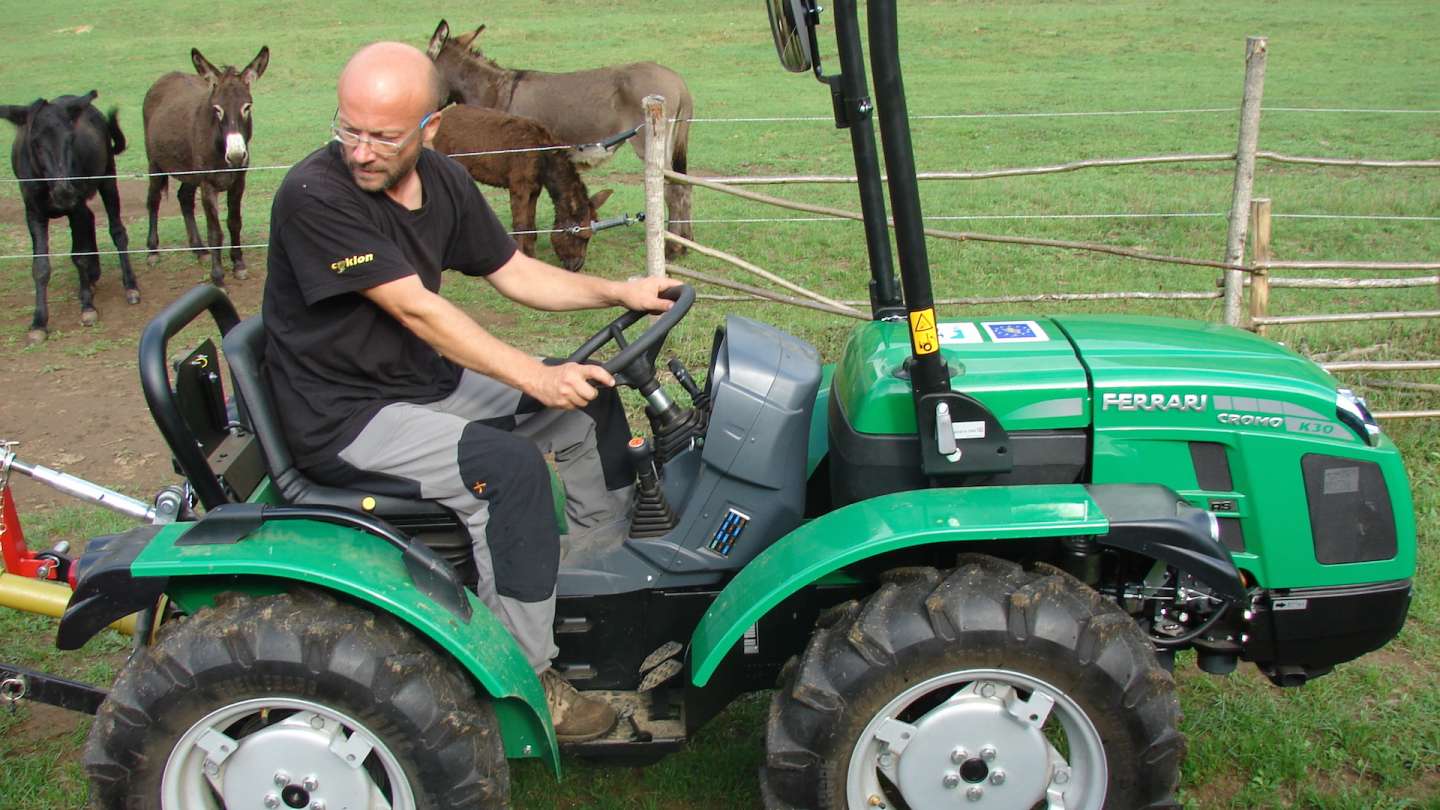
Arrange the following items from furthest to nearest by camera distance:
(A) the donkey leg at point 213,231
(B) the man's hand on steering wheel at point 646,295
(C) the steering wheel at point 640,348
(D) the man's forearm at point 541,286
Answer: (A) the donkey leg at point 213,231, (D) the man's forearm at point 541,286, (B) the man's hand on steering wheel at point 646,295, (C) the steering wheel at point 640,348

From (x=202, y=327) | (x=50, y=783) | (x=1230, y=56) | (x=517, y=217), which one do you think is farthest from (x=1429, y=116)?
(x=50, y=783)

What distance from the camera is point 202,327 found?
28.6 feet

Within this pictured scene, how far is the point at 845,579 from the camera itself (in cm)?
320

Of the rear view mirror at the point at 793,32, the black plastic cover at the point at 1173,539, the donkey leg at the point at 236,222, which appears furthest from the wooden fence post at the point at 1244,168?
the donkey leg at the point at 236,222

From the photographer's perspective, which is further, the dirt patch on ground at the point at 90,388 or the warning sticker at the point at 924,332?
the dirt patch on ground at the point at 90,388

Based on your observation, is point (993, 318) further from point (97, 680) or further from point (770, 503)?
point (97, 680)

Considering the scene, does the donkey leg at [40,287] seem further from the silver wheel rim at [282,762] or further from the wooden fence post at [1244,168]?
the wooden fence post at [1244,168]

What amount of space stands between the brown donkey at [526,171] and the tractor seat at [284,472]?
24.6ft

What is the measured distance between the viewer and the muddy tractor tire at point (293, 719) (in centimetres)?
275

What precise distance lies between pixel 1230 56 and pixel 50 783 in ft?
80.9

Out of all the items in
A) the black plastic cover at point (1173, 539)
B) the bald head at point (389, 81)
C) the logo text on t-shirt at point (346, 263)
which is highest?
the bald head at point (389, 81)

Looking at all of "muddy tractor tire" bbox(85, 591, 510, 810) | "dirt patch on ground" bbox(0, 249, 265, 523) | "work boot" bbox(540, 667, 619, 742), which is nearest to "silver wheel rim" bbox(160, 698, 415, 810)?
"muddy tractor tire" bbox(85, 591, 510, 810)

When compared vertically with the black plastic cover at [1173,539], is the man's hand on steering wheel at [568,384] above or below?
above

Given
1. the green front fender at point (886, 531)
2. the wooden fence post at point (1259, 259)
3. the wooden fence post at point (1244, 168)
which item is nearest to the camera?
the green front fender at point (886, 531)
